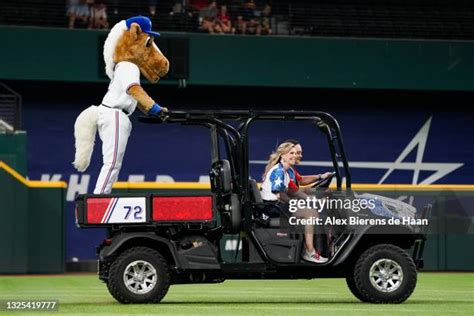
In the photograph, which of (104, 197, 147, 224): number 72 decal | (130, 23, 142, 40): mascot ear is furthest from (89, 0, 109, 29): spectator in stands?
(104, 197, 147, 224): number 72 decal

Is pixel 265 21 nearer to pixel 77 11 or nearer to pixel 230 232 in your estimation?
pixel 77 11

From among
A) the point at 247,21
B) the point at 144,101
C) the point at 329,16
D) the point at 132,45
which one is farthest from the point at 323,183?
the point at 329,16

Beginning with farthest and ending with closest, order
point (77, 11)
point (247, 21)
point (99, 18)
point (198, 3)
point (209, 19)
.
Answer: point (198, 3) → point (247, 21) → point (209, 19) → point (77, 11) → point (99, 18)

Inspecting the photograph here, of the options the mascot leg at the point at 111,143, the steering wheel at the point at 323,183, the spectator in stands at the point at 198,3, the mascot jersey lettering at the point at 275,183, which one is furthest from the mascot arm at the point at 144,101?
the spectator in stands at the point at 198,3

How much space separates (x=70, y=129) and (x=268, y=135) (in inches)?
162

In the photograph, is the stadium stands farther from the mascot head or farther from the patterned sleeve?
the patterned sleeve

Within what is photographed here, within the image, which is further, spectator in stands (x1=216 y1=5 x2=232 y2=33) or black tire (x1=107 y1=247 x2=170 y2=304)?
spectator in stands (x1=216 y1=5 x2=232 y2=33)

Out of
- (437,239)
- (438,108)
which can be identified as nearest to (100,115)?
(437,239)

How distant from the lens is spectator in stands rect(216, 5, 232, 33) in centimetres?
2627

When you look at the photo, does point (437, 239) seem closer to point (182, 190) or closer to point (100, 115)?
point (182, 190)

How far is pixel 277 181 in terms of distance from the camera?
13523 mm

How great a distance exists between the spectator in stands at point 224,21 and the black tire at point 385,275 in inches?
525

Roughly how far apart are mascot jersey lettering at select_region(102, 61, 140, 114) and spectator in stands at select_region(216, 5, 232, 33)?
40.9ft

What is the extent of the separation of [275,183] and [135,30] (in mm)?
2280
